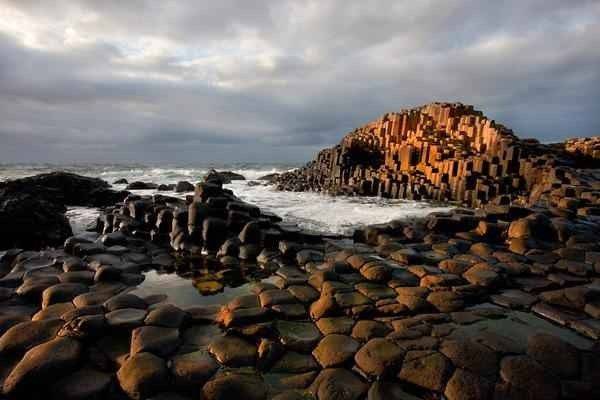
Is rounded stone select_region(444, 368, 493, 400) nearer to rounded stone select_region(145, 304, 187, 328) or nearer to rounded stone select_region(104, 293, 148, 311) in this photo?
rounded stone select_region(145, 304, 187, 328)

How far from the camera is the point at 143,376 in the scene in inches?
96.7

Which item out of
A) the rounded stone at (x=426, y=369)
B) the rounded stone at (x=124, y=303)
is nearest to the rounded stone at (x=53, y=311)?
the rounded stone at (x=124, y=303)

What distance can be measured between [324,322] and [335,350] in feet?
1.60

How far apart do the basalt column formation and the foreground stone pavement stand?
5.73 metres

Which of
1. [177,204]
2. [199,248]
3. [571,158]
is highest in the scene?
[571,158]

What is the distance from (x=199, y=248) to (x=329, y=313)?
11.5ft

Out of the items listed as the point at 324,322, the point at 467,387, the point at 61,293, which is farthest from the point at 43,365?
the point at 467,387

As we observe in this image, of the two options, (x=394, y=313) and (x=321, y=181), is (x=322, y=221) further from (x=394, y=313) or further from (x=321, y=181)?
(x=321, y=181)

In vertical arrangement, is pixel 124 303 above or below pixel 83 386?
above

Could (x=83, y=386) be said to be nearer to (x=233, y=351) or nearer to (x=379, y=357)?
(x=233, y=351)

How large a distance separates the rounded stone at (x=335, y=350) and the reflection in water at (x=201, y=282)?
1516 mm

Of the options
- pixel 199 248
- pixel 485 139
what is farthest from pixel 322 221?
pixel 485 139

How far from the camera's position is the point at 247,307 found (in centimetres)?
350

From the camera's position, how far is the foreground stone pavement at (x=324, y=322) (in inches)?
95.3
